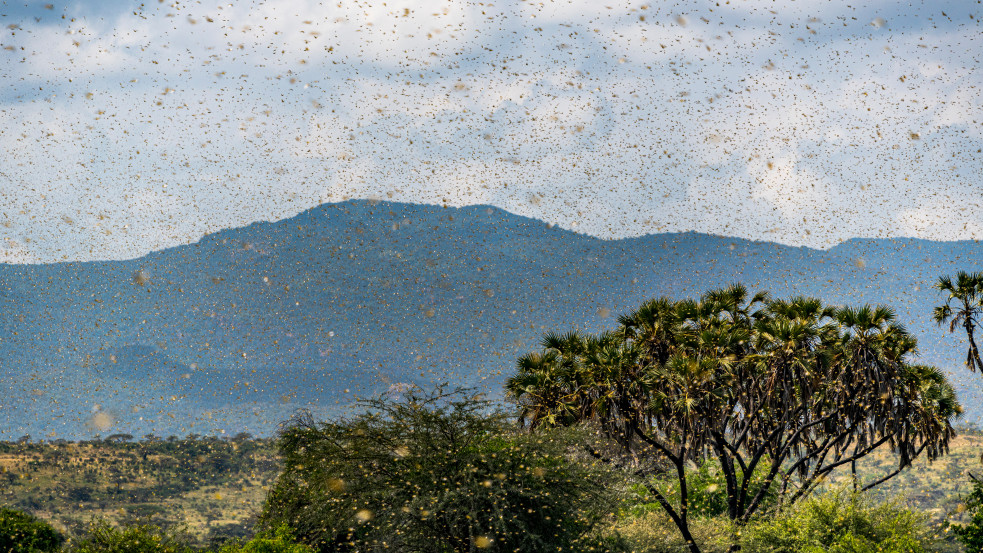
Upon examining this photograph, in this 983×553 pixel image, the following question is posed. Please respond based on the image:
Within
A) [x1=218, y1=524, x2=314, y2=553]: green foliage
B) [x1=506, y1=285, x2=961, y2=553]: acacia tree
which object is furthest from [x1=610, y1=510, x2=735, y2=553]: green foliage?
[x1=218, y1=524, x2=314, y2=553]: green foliage

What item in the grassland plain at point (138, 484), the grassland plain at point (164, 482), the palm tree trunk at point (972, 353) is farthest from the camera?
the grassland plain at point (164, 482)

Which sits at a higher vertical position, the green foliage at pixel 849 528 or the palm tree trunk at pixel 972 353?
the palm tree trunk at pixel 972 353

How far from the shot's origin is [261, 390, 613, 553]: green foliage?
95.2ft

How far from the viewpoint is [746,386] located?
35469 mm

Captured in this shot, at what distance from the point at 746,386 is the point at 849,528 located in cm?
1092

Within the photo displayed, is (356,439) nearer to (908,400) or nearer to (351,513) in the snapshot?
(351,513)

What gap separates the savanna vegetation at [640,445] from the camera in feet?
93.9

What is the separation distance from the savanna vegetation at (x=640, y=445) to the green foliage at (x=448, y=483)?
74 mm

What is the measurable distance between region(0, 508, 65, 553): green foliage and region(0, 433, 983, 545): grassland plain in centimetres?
5513

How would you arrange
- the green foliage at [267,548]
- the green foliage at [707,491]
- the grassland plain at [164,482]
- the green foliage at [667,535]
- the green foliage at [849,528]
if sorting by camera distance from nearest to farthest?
the green foliage at [849,528], the green foliage at [667,535], the green foliage at [267,548], the green foliage at [707,491], the grassland plain at [164,482]

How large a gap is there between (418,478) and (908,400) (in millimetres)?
21400

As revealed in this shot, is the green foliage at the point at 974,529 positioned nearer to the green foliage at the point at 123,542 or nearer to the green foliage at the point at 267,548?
the green foliage at the point at 267,548

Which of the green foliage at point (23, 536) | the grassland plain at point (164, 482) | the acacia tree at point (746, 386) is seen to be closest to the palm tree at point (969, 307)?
the acacia tree at point (746, 386)

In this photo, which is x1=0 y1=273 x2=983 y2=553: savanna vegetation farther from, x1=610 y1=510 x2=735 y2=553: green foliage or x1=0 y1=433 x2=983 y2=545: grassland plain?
x1=0 y1=433 x2=983 y2=545: grassland plain
